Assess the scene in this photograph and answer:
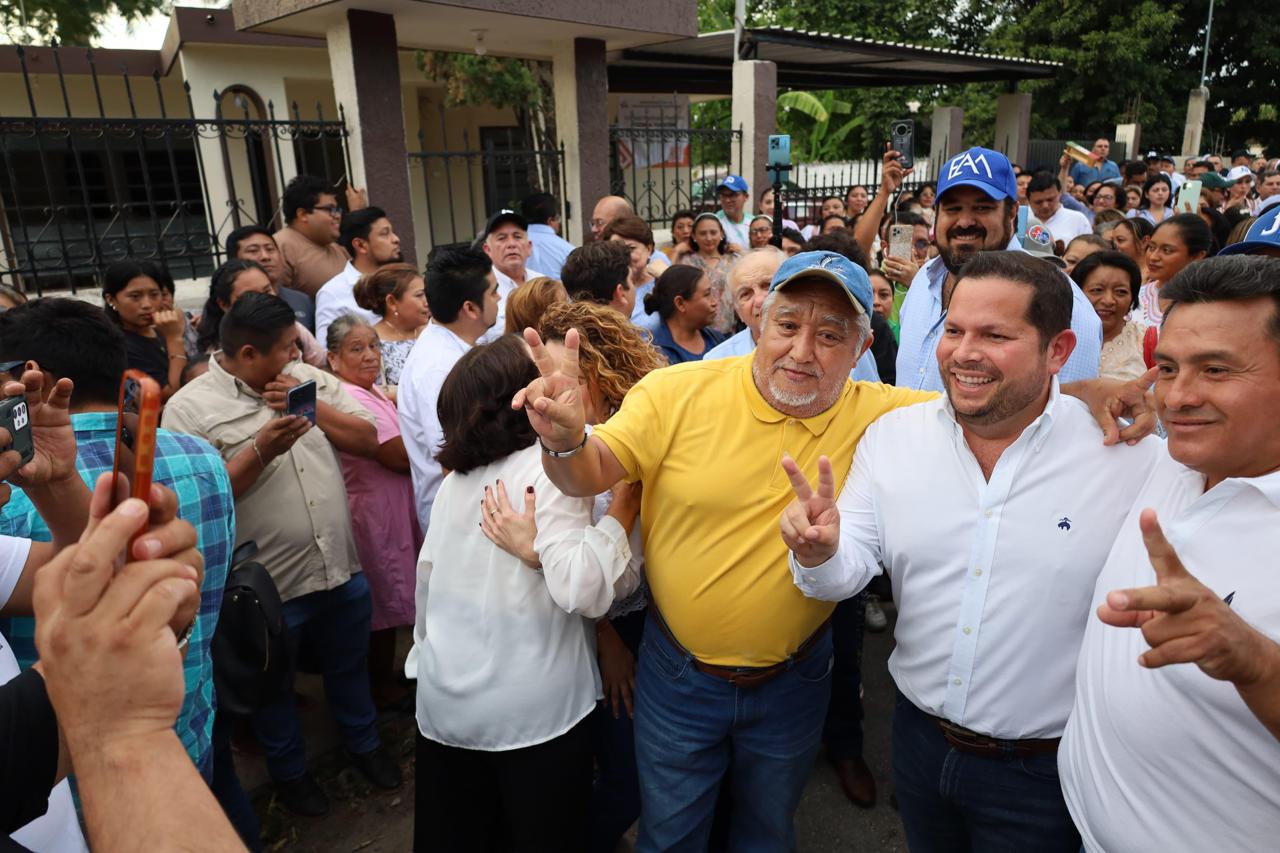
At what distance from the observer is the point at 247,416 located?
279 centimetres

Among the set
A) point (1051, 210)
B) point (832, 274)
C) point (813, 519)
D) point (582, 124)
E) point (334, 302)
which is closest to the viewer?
point (813, 519)

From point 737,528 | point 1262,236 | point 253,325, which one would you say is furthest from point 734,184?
point 737,528

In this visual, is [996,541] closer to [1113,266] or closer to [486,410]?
[486,410]

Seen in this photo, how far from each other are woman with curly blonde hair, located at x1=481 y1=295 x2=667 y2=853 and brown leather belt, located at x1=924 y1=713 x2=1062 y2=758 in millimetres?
922

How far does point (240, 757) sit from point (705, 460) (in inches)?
102

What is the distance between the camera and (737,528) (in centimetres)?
201

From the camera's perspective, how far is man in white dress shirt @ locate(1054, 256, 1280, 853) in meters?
1.30

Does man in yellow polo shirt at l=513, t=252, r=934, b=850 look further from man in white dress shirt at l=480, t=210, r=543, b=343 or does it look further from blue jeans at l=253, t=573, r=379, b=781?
man in white dress shirt at l=480, t=210, r=543, b=343

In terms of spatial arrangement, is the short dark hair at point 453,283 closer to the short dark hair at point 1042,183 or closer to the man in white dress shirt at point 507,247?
the man in white dress shirt at point 507,247

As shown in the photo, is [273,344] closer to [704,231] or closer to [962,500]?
[962,500]

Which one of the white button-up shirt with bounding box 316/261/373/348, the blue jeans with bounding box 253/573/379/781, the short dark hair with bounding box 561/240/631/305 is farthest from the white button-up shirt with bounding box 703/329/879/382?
the white button-up shirt with bounding box 316/261/373/348

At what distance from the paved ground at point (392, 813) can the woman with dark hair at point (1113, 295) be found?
6.43 ft

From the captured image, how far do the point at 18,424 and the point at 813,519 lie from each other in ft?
5.19

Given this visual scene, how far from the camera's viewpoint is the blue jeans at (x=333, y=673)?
2961 millimetres
